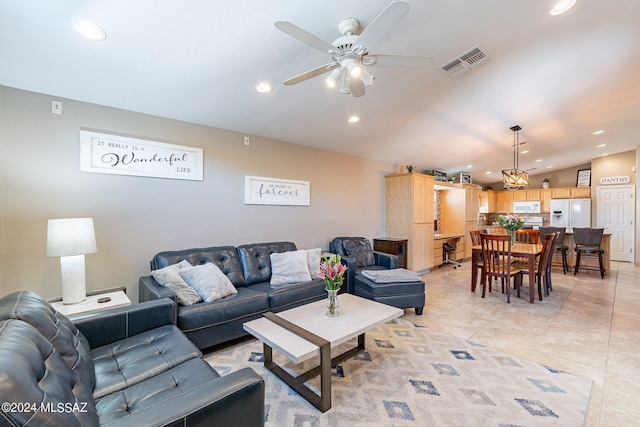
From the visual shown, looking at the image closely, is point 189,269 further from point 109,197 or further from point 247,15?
point 247,15

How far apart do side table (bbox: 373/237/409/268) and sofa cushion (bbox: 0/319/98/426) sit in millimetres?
4696

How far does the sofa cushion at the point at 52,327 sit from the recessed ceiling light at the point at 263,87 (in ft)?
7.79

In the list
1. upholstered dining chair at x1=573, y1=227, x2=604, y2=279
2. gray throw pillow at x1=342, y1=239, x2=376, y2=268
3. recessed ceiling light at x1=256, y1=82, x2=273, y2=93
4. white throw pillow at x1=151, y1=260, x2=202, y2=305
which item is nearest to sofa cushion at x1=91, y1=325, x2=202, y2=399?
white throw pillow at x1=151, y1=260, x2=202, y2=305

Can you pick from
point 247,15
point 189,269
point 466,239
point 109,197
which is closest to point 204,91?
point 247,15

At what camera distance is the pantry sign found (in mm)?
2680

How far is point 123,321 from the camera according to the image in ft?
6.24

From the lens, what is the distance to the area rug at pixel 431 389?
5.70ft

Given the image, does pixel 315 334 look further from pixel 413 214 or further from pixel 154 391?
Answer: pixel 413 214

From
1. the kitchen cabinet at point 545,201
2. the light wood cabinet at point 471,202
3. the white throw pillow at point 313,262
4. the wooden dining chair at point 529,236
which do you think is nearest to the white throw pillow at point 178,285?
the white throw pillow at point 313,262

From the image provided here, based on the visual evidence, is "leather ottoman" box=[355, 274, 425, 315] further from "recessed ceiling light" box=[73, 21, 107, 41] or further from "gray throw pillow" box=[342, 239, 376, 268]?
"recessed ceiling light" box=[73, 21, 107, 41]

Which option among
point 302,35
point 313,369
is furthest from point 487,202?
point 302,35

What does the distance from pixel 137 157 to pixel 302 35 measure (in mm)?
2372

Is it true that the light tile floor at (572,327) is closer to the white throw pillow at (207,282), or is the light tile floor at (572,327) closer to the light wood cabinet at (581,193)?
the white throw pillow at (207,282)

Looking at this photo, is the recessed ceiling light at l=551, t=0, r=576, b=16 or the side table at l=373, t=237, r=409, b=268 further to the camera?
the side table at l=373, t=237, r=409, b=268
